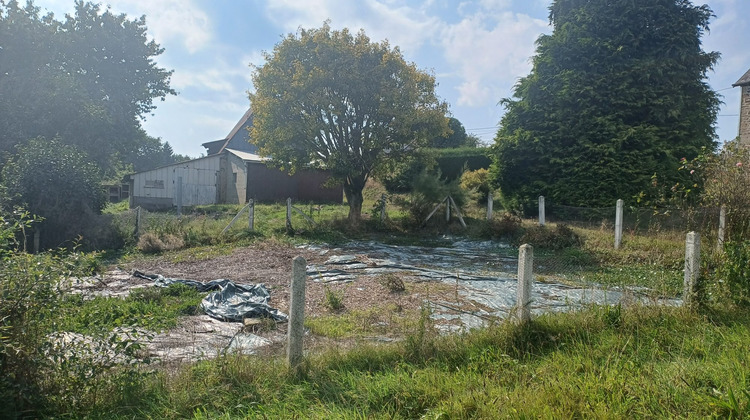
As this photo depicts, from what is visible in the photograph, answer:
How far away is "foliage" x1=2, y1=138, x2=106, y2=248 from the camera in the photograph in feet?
43.4

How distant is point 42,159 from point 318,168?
331 inches

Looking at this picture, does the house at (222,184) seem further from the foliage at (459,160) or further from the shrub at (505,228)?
the shrub at (505,228)

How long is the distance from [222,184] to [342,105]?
13765mm

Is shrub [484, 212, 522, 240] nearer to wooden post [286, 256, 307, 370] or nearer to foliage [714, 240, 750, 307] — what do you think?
foliage [714, 240, 750, 307]

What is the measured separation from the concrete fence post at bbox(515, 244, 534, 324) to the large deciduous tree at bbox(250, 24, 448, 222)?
11.3 meters

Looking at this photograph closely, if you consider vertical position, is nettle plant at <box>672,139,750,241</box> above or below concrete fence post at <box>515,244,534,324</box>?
above

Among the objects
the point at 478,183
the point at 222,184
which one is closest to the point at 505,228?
the point at 478,183

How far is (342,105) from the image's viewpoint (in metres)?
15.5

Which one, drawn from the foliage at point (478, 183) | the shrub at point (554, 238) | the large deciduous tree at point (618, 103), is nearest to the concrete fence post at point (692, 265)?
the shrub at point (554, 238)

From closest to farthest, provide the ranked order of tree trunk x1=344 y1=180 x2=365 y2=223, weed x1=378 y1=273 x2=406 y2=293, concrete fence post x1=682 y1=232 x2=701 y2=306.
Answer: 1. concrete fence post x1=682 y1=232 x2=701 y2=306
2. weed x1=378 y1=273 x2=406 y2=293
3. tree trunk x1=344 y1=180 x2=365 y2=223

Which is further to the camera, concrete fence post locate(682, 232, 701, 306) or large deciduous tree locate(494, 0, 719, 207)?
large deciduous tree locate(494, 0, 719, 207)

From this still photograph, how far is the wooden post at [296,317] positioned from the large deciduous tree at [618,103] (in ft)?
49.1

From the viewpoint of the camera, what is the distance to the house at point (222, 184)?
81.5ft

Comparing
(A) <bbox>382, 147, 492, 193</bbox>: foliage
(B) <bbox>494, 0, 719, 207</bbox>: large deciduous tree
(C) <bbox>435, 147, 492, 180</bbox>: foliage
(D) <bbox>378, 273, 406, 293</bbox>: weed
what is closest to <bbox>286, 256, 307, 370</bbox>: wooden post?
(D) <bbox>378, 273, 406, 293</bbox>: weed
